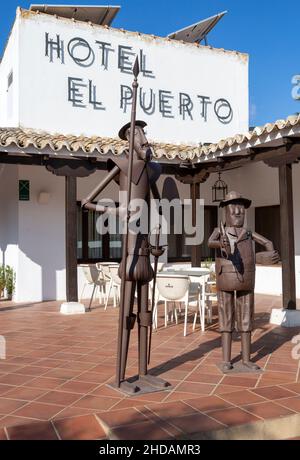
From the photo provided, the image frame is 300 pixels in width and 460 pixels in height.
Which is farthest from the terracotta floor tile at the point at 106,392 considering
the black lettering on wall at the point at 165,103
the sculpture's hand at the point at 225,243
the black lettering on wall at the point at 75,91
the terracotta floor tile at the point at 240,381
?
the black lettering on wall at the point at 165,103

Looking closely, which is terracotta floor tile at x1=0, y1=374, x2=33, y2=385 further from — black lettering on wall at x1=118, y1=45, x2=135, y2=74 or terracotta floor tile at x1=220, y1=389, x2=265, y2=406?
black lettering on wall at x1=118, y1=45, x2=135, y2=74

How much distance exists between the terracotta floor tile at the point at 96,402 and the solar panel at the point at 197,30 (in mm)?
11284

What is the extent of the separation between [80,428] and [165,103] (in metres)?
9.96

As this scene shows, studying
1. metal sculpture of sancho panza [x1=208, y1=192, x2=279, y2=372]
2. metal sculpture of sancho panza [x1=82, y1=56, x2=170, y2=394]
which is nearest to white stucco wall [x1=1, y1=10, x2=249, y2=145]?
metal sculpture of sancho panza [x1=82, y1=56, x2=170, y2=394]

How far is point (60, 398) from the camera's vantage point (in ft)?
12.9

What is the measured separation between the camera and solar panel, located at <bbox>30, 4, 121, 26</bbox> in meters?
11.0

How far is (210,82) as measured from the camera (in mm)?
12680

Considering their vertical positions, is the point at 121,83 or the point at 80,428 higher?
the point at 121,83

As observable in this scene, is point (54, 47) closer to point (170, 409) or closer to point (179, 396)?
point (179, 396)

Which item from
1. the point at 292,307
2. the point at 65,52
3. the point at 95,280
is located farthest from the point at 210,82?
the point at 292,307

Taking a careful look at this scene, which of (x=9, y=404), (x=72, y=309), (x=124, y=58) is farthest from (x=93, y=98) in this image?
(x=9, y=404)

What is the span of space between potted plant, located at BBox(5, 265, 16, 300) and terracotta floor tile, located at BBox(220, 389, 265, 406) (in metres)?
7.12
